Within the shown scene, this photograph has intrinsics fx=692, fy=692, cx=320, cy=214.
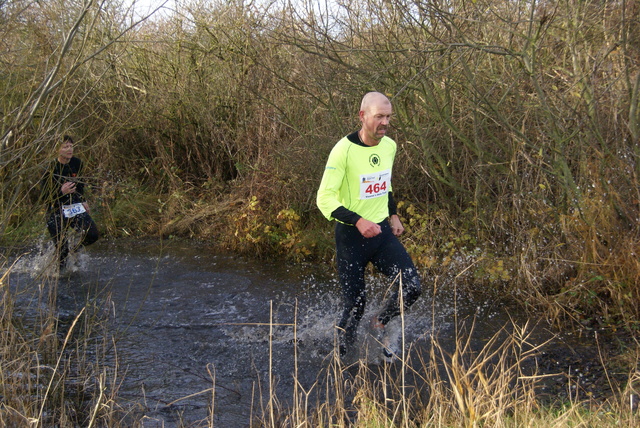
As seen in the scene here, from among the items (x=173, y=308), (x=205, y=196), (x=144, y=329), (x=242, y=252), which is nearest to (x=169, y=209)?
(x=205, y=196)

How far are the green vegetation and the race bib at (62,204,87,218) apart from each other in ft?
1.76

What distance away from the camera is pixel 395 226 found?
549cm

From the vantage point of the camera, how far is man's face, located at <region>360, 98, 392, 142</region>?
4.92 meters

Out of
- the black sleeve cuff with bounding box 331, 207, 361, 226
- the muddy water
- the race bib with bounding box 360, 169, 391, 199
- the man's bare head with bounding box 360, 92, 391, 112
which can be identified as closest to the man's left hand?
the race bib with bounding box 360, 169, 391, 199

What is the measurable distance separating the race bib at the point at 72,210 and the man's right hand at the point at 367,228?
4.62 metres

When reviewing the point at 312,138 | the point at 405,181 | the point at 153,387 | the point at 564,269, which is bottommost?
the point at 153,387

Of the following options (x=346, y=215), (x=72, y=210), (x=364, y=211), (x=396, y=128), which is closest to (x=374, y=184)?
(x=364, y=211)

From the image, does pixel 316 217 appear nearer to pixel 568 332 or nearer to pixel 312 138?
pixel 312 138

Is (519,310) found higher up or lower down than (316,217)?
lower down

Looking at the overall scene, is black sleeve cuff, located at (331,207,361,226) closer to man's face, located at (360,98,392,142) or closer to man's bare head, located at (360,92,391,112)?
man's face, located at (360,98,392,142)

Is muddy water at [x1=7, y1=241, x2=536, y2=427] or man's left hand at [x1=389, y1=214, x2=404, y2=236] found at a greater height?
man's left hand at [x1=389, y1=214, x2=404, y2=236]

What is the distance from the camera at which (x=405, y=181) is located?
9.04m

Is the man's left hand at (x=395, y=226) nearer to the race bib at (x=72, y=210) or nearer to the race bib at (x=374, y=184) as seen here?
the race bib at (x=374, y=184)

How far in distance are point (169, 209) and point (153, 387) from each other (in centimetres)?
723
